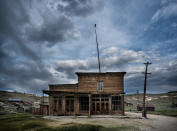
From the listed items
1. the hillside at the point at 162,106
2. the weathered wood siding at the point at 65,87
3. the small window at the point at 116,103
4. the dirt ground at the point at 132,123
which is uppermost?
the weathered wood siding at the point at 65,87

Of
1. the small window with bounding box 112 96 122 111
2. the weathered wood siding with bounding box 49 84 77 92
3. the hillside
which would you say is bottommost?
the hillside

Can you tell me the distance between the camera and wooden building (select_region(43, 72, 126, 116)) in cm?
2292

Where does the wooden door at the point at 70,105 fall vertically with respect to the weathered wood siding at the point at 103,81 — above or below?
below

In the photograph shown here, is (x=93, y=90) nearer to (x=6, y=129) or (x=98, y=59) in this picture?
(x=98, y=59)

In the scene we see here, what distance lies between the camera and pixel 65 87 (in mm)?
24500

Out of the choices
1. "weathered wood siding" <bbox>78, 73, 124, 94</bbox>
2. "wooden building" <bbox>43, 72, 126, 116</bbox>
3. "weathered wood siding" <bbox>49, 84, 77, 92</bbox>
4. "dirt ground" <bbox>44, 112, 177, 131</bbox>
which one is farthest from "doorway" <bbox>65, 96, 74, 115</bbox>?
"dirt ground" <bbox>44, 112, 177, 131</bbox>

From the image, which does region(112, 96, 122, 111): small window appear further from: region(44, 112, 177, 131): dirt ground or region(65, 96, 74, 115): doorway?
region(65, 96, 74, 115): doorway

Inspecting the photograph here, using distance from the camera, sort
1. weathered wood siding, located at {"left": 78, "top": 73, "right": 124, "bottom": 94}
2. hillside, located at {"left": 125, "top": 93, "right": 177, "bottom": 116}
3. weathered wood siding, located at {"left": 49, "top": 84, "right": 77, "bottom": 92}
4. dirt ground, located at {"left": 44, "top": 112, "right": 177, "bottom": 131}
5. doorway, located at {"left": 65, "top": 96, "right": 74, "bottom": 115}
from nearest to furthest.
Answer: dirt ground, located at {"left": 44, "top": 112, "right": 177, "bottom": 131} → doorway, located at {"left": 65, "top": 96, "right": 74, "bottom": 115} → weathered wood siding, located at {"left": 78, "top": 73, "right": 124, "bottom": 94} → weathered wood siding, located at {"left": 49, "top": 84, "right": 77, "bottom": 92} → hillside, located at {"left": 125, "top": 93, "right": 177, "bottom": 116}

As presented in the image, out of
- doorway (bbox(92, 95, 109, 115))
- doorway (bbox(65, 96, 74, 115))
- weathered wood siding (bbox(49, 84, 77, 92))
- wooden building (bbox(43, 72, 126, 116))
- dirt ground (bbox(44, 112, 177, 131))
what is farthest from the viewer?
weathered wood siding (bbox(49, 84, 77, 92))

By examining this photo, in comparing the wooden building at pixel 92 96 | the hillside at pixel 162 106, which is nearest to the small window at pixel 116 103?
the wooden building at pixel 92 96

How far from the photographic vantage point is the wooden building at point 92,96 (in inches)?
902

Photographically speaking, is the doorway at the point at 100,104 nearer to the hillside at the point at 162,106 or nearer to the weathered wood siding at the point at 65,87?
the weathered wood siding at the point at 65,87

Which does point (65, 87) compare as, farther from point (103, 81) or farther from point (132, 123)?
point (132, 123)

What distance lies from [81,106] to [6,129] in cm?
1360
